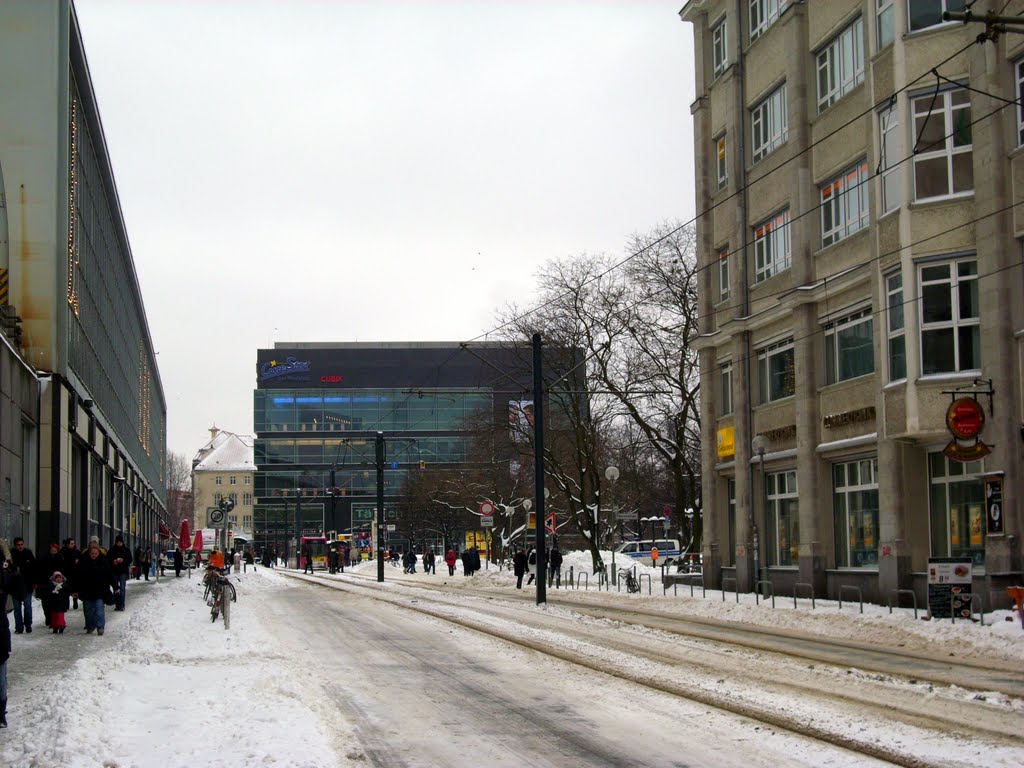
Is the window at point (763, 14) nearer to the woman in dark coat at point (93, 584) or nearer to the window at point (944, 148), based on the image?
the window at point (944, 148)

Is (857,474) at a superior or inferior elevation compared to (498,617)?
superior

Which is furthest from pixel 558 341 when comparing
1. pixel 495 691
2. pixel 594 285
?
pixel 495 691

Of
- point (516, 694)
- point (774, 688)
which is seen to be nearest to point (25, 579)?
point (516, 694)

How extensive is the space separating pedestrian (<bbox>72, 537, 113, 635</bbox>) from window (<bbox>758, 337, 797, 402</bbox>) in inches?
779

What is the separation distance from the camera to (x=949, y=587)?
76.7ft

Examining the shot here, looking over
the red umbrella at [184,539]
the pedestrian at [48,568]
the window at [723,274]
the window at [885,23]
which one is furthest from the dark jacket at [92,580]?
the red umbrella at [184,539]

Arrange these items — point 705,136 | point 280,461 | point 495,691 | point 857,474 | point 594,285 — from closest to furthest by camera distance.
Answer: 1. point 495,691
2. point 857,474
3. point 705,136
4. point 594,285
5. point 280,461

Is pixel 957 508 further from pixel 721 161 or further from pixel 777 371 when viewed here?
pixel 721 161

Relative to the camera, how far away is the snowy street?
995 centimetres

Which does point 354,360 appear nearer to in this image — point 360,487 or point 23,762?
point 360,487

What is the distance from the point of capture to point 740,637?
22203 millimetres

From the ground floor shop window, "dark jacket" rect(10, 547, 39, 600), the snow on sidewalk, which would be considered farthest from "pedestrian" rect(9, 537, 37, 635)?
the ground floor shop window

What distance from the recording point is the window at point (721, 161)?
40650mm

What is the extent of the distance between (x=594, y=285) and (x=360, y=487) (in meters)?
84.3
